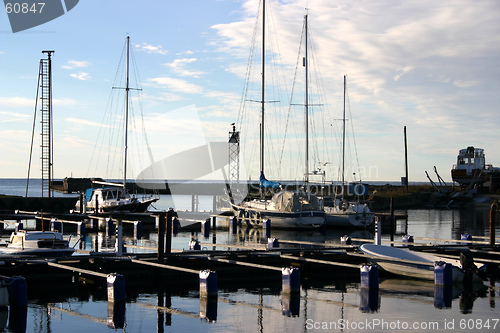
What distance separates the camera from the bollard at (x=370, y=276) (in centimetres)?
2028

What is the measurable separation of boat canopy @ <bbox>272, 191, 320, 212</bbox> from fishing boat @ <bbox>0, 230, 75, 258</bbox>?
24262 millimetres

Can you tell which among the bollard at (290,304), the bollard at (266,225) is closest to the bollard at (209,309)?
the bollard at (290,304)

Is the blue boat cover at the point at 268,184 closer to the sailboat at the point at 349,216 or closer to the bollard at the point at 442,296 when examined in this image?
the sailboat at the point at 349,216

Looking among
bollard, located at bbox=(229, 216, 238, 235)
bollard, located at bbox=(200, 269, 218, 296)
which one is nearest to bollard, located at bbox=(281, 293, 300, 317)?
bollard, located at bbox=(200, 269, 218, 296)

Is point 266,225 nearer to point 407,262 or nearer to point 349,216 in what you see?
point 349,216

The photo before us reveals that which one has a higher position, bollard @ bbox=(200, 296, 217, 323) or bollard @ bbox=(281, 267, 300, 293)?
bollard @ bbox=(281, 267, 300, 293)

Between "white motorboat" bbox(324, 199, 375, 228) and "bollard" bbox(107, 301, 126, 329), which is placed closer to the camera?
"bollard" bbox(107, 301, 126, 329)

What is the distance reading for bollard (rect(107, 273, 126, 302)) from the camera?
1831 cm

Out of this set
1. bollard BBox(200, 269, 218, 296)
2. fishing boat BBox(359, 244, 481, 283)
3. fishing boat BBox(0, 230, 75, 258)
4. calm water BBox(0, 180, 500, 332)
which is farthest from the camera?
fishing boat BBox(0, 230, 75, 258)

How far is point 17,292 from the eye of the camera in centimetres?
1762

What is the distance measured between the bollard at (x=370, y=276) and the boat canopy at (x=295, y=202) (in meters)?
25.7

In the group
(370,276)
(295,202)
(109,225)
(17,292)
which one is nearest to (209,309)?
(17,292)

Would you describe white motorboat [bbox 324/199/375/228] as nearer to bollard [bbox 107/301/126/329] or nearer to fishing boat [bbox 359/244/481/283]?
fishing boat [bbox 359/244/481/283]

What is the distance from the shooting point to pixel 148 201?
52.3m
